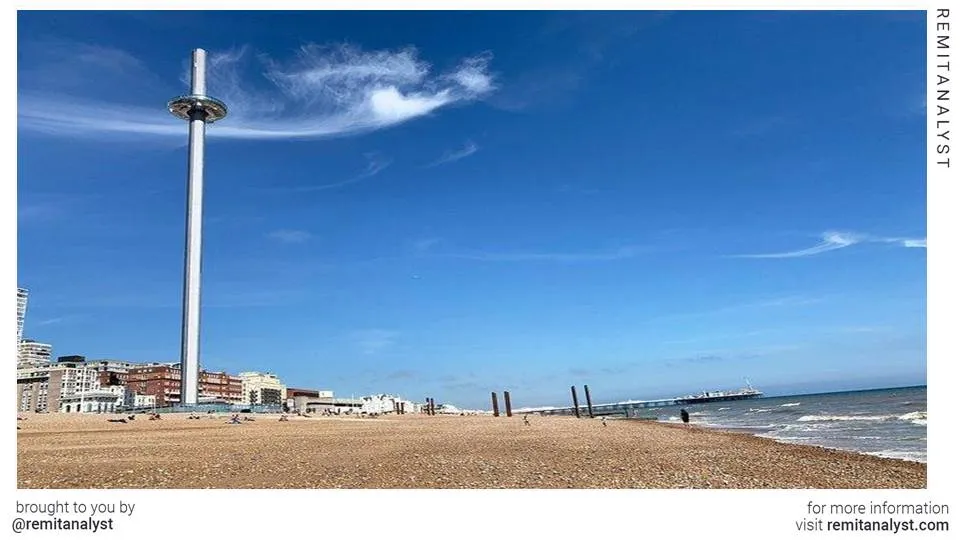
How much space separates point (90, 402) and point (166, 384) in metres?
29.9

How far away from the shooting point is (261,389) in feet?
474

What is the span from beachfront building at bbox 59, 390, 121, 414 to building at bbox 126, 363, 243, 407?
32.8 feet

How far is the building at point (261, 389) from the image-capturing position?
138 metres

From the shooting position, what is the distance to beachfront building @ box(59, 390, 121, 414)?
261ft

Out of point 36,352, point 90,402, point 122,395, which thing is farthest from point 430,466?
point 36,352

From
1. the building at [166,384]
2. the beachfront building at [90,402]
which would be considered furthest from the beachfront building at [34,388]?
the building at [166,384]

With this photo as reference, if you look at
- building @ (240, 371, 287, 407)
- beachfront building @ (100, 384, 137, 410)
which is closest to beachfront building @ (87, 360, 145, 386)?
beachfront building @ (100, 384, 137, 410)

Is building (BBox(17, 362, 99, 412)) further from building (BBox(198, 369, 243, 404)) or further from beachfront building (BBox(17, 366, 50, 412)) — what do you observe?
building (BBox(198, 369, 243, 404))

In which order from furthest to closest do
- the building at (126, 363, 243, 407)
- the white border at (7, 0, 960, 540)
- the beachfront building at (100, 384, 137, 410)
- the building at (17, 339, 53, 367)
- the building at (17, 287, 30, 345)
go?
the building at (17, 339, 53, 367) < the building at (126, 363, 243, 407) < the beachfront building at (100, 384, 137, 410) < the building at (17, 287, 30, 345) < the white border at (7, 0, 960, 540)
